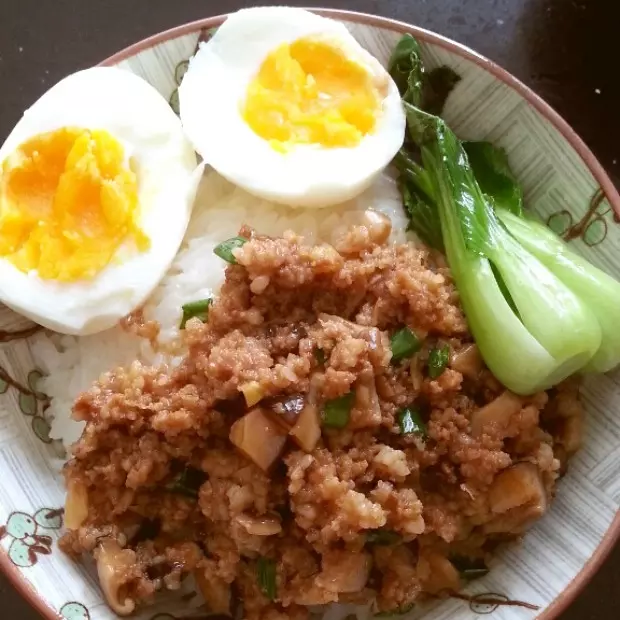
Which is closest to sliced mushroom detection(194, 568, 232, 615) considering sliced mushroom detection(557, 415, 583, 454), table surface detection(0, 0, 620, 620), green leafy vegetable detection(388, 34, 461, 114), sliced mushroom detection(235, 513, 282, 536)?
sliced mushroom detection(235, 513, 282, 536)

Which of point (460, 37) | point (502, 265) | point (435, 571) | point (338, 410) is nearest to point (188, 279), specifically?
point (338, 410)

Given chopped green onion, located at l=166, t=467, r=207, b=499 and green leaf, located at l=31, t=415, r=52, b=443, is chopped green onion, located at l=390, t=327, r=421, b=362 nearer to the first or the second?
chopped green onion, located at l=166, t=467, r=207, b=499

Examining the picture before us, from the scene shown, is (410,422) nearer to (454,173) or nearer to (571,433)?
(571,433)

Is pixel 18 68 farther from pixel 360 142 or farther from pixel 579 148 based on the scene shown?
pixel 579 148

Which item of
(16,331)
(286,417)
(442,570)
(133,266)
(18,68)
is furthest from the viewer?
(18,68)

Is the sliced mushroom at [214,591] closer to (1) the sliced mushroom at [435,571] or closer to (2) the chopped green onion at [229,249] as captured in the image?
(1) the sliced mushroom at [435,571]

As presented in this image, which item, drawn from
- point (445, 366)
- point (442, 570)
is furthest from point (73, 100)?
point (442, 570)

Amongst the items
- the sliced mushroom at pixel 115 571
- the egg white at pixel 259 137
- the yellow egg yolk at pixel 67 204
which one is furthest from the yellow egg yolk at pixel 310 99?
the sliced mushroom at pixel 115 571
